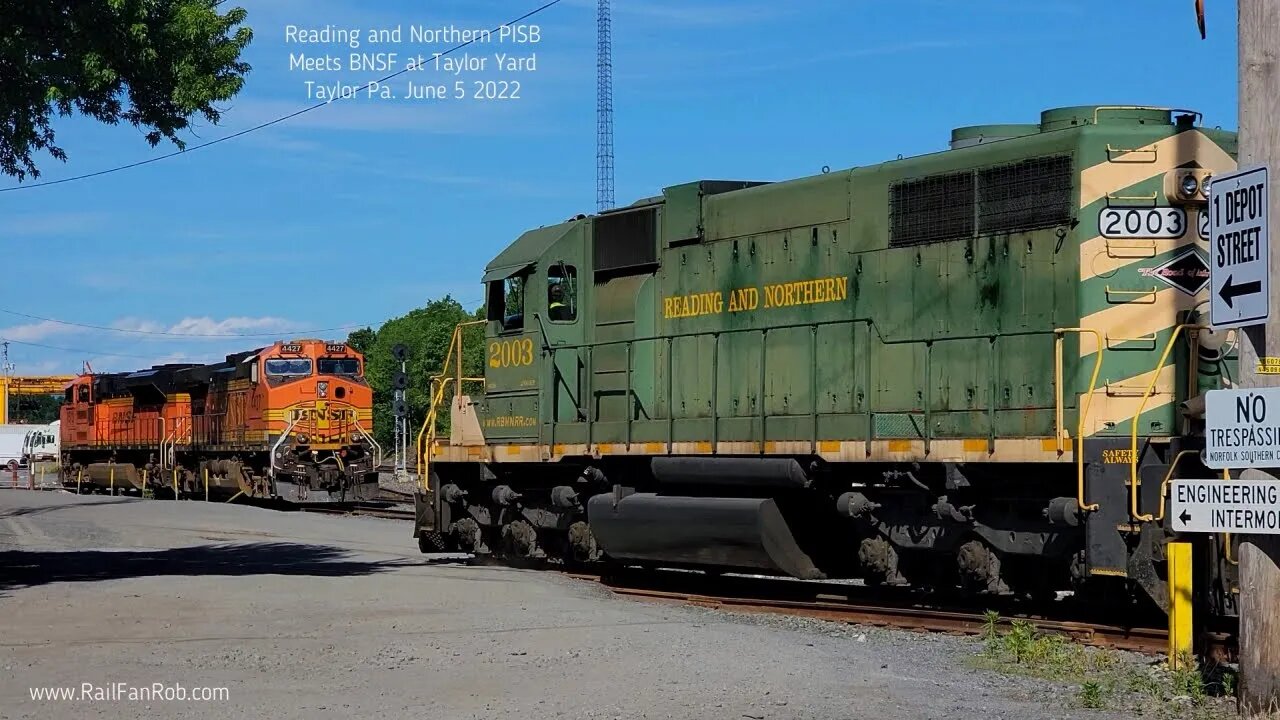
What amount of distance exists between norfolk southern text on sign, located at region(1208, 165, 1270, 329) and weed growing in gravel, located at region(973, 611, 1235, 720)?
2317mm

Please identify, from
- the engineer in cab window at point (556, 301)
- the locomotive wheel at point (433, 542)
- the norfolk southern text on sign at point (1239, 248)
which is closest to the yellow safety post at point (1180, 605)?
the norfolk southern text on sign at point (1239, 248)

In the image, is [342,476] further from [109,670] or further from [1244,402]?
[1244,402]

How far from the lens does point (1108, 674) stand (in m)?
9.73

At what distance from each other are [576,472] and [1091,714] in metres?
9.33

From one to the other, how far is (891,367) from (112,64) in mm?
8705

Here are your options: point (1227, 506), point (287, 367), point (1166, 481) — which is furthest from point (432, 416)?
point (287, 367)

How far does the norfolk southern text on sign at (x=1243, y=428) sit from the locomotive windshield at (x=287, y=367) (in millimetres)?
28830

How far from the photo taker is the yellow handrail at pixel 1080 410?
1099 cm

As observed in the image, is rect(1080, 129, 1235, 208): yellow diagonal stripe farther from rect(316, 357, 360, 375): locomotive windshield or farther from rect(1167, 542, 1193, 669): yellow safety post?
rect(316, 357, 360, 375): locomotive windshield

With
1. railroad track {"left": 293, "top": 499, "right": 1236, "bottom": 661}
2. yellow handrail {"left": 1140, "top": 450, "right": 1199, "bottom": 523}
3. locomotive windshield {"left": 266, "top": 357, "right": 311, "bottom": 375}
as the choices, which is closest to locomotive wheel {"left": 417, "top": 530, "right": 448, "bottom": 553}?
railroad track {"left": 293, "top": 499, "right": 1236, "bottom": 661}

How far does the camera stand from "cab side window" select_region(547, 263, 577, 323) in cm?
1716

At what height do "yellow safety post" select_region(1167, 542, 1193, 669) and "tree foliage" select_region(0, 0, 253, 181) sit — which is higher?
A: "tree foliage" select_region(0, 0, 253, 181)

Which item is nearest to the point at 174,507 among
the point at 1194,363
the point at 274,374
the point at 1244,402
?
the point at 274,374

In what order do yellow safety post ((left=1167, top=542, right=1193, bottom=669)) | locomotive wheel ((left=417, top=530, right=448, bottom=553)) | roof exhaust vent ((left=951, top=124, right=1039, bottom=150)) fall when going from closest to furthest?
yellow safety post ((left=1167, top=542, right=1193, bottom=669)) < roof exhaust vent ((left=951, top=124, right=1039, bottom=150)) < locomotive wheel ((left=417, top=530, right=448, bottom=553))
